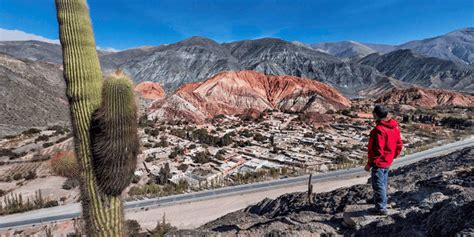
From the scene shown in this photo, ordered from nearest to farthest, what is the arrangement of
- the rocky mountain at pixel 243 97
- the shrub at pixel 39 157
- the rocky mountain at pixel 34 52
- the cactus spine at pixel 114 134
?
the cactus spine at pixel 114 134, the shrub at pixel 39 157, the rocky mountain at pixel 243 97, the rocky mountain at pixel 34 52

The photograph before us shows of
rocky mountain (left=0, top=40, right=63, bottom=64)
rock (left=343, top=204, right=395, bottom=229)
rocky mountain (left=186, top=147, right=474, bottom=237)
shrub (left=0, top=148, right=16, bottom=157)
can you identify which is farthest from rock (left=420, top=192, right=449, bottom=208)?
rocky mountain (left=0, top=40, right=63, bottom=64)

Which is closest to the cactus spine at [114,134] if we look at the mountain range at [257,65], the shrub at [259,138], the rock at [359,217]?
the rock at [359,217]

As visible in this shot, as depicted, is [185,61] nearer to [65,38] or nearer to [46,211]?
[46,211]

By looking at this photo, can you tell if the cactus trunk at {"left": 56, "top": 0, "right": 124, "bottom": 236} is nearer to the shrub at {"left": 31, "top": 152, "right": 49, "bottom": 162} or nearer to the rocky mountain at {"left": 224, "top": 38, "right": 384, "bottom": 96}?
the shrub at {"left": 31, "top": 152, "right": 49, "bottom": 162}

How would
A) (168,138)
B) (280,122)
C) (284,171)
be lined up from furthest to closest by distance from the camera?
1. (280,122)
2. (168,138)
3. (284,171)

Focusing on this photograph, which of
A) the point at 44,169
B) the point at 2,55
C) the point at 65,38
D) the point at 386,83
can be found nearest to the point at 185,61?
the point at 2,55

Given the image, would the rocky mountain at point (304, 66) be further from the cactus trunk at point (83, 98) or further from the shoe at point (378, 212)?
the cactus trunk at point (83, 98)
